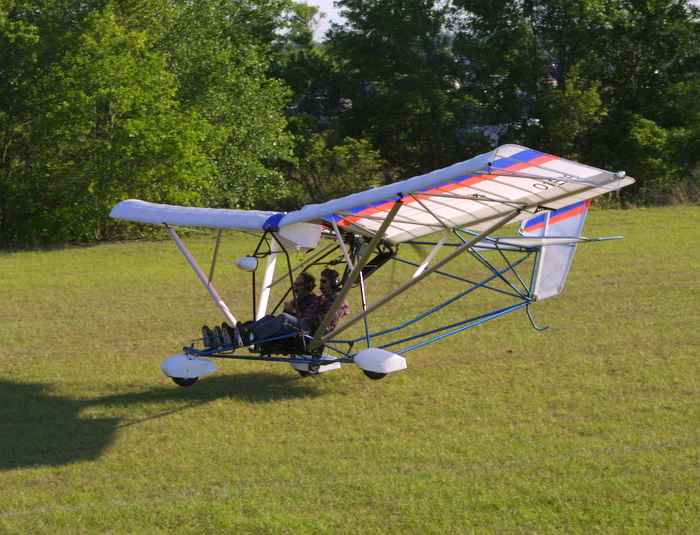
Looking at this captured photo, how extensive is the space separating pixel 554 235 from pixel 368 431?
359 centimetres

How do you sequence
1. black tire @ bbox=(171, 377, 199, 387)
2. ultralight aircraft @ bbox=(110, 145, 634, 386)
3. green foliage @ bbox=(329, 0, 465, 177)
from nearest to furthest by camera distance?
1. ultralight aircraft @ bbox=(110, 145, 634, 386)
2. black tire @ bbox=(171, 377, 199, 387)
3. green foliage @ bbox=(329, 0, 465, 177)

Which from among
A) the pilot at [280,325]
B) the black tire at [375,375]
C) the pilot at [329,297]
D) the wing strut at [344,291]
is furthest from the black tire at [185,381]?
the black tire at [375,375]

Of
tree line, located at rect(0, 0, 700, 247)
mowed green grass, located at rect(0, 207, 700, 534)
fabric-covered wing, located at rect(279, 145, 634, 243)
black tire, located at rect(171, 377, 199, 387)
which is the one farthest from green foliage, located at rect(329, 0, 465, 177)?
black tire, located at rect(171, 377, 199, 387)

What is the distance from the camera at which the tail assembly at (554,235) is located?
33.3 feet

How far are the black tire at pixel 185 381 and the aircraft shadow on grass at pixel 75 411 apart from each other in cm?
6

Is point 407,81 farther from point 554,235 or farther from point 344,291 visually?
point 344,291

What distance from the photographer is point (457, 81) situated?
31.9 metres

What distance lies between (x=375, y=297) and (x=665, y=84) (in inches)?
768

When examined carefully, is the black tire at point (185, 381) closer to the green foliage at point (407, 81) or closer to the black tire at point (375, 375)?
the black tire at point (375, 375)

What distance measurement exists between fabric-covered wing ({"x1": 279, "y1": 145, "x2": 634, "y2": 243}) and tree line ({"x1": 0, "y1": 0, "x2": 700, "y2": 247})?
40.1ft

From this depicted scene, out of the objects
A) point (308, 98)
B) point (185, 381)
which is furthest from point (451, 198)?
point (308, 98)

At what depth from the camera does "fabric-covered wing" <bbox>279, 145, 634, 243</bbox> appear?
743 centimetres

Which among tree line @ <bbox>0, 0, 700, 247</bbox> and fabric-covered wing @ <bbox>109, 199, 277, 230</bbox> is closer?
fabric-covered wing @ <bbox>109, 199, 277, 230</bbox>

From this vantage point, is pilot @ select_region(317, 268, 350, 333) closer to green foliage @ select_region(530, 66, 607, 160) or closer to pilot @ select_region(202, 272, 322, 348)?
pilot @ select_region(202, 272, 322, 348)
